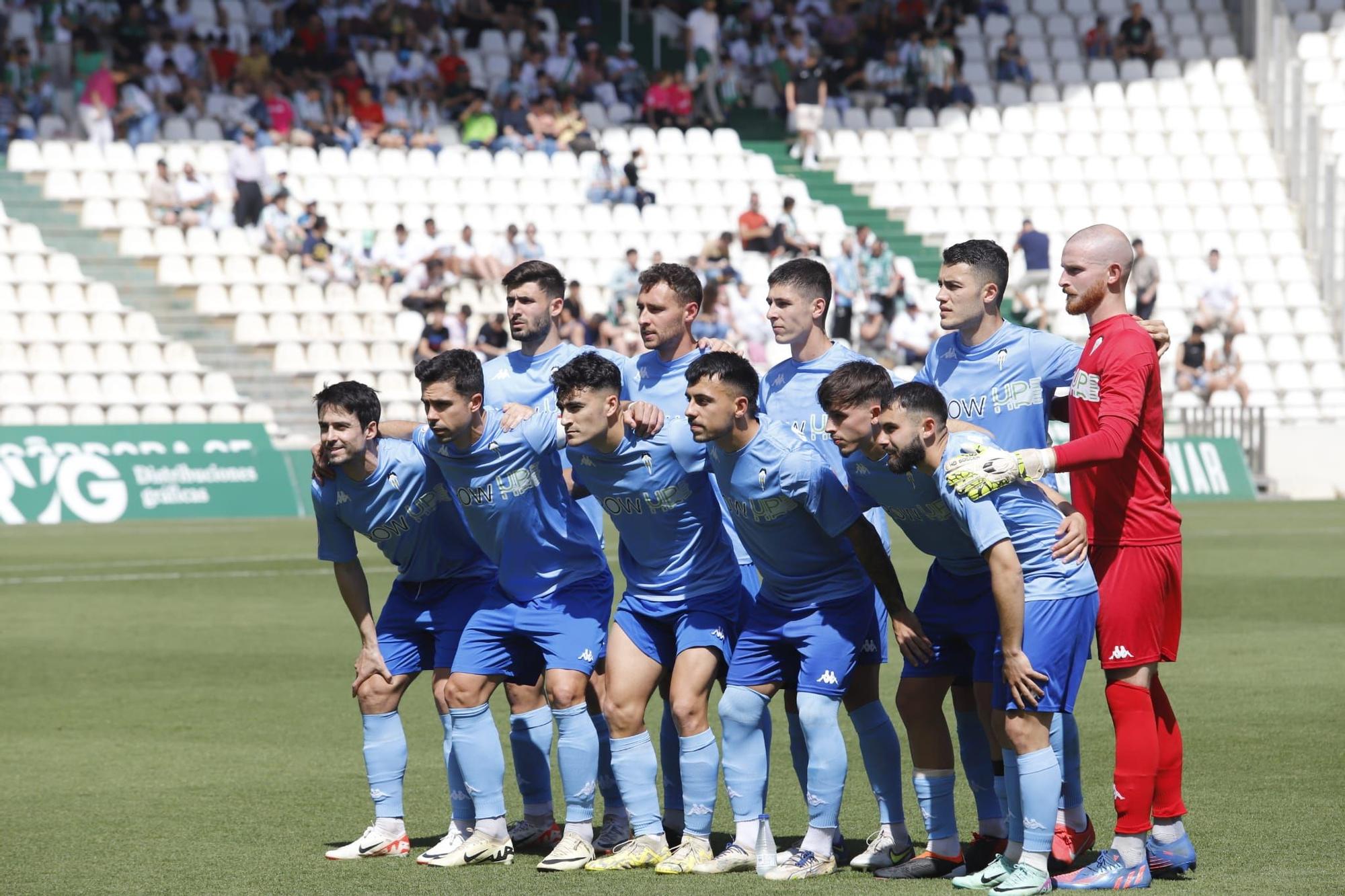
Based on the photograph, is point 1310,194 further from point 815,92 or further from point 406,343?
point 406,343

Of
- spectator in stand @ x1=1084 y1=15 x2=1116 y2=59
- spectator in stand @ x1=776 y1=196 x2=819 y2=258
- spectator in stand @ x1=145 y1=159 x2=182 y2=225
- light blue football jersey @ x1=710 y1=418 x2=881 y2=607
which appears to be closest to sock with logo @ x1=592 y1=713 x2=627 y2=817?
light blue football jersey @ x1=710 y1=418 x2=881 y2=607

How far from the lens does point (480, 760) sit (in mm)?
7422

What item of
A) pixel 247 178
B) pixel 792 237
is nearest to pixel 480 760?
pixel 247 178

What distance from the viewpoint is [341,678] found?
1233 cm

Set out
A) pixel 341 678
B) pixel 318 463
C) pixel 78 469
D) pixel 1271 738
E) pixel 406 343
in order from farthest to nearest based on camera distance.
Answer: pixel 406 343
pixel 78 469
pixel 341 678
pixel 1271 738
pixel 318 463

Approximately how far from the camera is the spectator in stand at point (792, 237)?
102ft

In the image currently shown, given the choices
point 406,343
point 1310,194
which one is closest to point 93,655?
point 406,343

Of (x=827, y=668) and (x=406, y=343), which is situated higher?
(x=406, y=343)

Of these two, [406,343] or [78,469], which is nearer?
[78,469]

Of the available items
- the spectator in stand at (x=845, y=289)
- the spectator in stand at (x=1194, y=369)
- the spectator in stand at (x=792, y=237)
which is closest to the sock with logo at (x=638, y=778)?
the spectator in stand at (x=845, y=289)

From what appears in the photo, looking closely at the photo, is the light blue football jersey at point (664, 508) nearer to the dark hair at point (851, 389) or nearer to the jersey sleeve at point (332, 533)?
the dark hair at point (851, 389)

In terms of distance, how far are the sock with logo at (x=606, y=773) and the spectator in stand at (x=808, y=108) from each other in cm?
2817

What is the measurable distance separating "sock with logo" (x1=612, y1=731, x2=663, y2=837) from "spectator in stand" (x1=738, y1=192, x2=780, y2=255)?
24.6 m

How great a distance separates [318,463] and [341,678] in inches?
195
